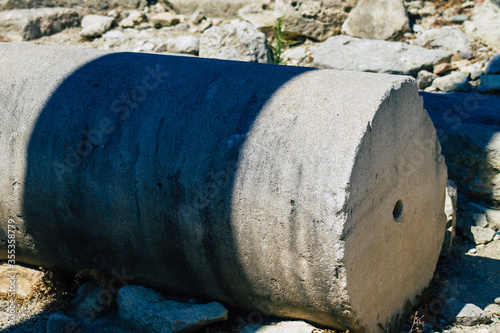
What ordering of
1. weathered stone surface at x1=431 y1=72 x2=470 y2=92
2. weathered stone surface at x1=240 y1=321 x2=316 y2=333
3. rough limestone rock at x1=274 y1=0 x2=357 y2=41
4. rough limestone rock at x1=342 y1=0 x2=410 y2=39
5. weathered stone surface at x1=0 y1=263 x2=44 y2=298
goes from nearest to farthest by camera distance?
1. weathered stone surface at x1=240 y1=321 x2=316 y2=333
2. weathered stone surface at x1=0 y1=263 x2=44 y2=298
3. weathered stone surface at x1=431 y1=72 x2=470 y2=92
4. rough limestone rock at x1=342 y1=0 x2=410 y2=39
5. rough limestone rock at x1=274 y1=0 x2=357 y2=41

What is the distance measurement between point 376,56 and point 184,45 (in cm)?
227

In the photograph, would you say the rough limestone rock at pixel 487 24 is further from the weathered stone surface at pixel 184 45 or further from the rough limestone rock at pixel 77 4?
the rough limestone rock at pixel 77 4

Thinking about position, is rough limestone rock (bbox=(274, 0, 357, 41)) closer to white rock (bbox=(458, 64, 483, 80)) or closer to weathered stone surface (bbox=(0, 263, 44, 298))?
Result: white rock (bbox=(458, 64, 483, 80))

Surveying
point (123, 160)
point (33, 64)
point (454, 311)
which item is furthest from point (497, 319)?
point (33, 64)

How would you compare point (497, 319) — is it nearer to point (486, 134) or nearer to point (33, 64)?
point (486, 134)

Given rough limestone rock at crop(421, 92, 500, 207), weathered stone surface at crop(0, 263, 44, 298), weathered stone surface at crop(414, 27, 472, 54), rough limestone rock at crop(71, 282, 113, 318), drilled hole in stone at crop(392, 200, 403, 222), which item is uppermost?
weathered stone surface at crop(414, 27, 472, 54)

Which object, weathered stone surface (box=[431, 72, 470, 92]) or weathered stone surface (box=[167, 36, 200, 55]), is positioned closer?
weathered stone surface (box=[431, 72, 470, 92])

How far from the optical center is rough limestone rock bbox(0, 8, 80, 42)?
22.6 ft

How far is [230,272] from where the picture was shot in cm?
238

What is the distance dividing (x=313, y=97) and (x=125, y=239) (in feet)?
3.68

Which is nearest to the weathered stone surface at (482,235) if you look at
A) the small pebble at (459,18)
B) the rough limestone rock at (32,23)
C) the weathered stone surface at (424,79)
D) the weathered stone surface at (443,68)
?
the weathered stone surface at (424,79)

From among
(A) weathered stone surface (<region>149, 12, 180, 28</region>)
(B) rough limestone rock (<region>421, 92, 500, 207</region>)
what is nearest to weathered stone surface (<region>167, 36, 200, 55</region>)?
(A) weathered stone surface (<region>149, 12, 180, 28</region>)

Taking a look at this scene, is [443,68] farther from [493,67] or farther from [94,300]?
[94,300]

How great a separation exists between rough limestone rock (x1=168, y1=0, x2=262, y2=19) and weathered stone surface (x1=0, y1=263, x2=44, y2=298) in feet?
16.0
